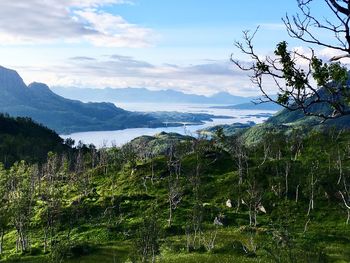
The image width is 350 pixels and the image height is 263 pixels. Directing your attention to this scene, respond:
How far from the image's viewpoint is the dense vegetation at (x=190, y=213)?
6494 centimetres

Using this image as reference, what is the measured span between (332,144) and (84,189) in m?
93.2

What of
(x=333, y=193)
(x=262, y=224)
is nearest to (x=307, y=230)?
(x=262, y=224)

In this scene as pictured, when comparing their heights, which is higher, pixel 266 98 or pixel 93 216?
pixel 266 98

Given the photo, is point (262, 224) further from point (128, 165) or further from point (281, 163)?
point (128, 165)

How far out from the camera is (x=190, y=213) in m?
94.8

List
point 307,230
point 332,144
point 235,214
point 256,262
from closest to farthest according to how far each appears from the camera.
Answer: point 256,262, point 307,230, point 235,214, point 332,144

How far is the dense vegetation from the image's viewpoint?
213 feet

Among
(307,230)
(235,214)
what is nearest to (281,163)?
(235,214)

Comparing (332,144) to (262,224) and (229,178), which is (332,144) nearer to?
(229,178)

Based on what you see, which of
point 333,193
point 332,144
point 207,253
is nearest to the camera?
point 207,253

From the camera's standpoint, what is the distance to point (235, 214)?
319 ft

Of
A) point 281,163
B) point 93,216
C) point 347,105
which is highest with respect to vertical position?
point 347,105

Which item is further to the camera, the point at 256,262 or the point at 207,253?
the point at 207,253

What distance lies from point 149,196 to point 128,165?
4941 cm
